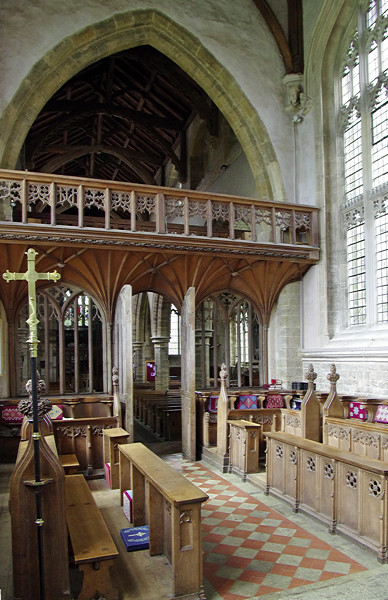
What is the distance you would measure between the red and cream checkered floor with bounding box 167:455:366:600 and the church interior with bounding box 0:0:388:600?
0.02m

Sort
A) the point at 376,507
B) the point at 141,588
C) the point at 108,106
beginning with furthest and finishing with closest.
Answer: the point at 108,106 → the point at 376,507 → the point at 141,588

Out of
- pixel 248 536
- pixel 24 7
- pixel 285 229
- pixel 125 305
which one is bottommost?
pixel 248 536

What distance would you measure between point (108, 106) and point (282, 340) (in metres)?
8.65

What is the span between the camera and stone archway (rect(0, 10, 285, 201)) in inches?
331

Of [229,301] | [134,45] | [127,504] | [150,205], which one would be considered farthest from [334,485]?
[134,45]

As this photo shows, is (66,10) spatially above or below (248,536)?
above

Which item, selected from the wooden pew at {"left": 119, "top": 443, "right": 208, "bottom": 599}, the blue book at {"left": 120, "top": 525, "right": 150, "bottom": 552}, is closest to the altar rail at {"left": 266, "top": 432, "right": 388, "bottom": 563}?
the wooden pew at {"left": 119, "top": 443, "right": 208, "bottom": 599}

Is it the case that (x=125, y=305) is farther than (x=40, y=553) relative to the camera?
Yes

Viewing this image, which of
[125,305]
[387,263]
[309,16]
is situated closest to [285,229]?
[387,263]

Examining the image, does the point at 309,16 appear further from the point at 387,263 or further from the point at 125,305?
the point at 125,305

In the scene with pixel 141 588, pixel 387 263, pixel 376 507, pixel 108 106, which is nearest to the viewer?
pixel 141 588

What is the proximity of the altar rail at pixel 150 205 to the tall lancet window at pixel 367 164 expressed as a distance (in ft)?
2.83

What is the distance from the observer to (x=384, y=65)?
7898 millimetres

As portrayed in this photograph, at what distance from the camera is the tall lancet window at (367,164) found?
7.84m
